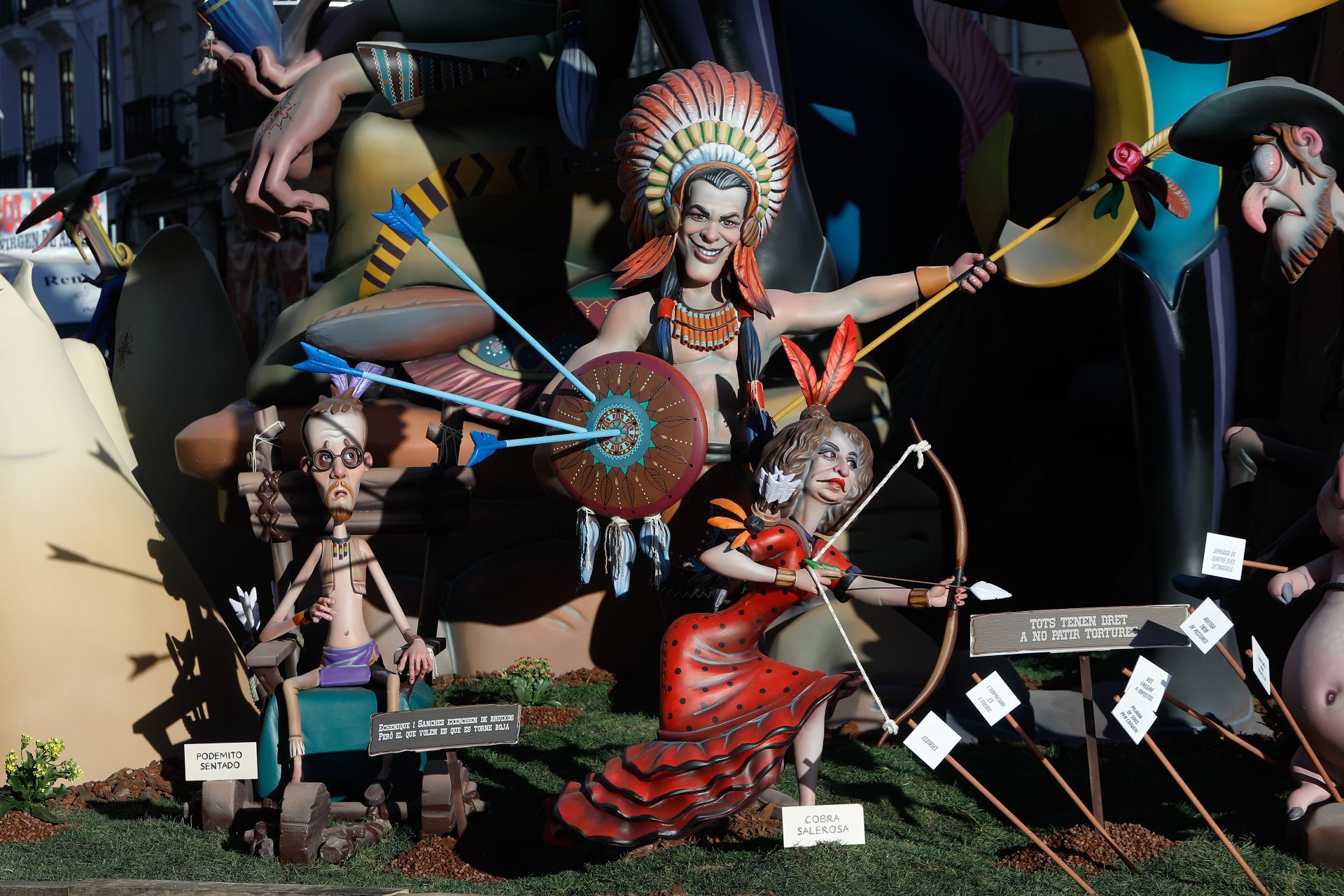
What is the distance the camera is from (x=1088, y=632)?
4.05 m

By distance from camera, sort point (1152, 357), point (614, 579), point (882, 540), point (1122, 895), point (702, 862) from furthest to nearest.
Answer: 1. point (882, 540)
2. point (1152, 357)
3. point (614, 579)
4. point (702, 862)
5. point (1122, 895)

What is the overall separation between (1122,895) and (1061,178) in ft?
12.0

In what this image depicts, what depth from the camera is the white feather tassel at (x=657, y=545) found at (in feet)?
15.4

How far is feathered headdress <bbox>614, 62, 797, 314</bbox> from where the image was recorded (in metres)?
4.91

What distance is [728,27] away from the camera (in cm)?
556

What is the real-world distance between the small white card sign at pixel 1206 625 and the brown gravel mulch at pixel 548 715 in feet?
8.09

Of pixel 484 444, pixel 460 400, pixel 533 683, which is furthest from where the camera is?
pixel 533 683

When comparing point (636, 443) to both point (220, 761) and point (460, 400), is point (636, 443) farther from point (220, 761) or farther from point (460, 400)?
point (220, 761)

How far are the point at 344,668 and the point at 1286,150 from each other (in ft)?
10.5

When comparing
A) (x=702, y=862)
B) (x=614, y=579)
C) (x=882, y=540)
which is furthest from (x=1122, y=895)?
(x=882, y=540)

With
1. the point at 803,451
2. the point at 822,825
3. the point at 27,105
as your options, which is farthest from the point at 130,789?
the point at 27,105

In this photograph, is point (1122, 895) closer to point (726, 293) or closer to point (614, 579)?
point (614, 579)

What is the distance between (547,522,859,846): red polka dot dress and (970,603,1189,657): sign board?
1.48 feet

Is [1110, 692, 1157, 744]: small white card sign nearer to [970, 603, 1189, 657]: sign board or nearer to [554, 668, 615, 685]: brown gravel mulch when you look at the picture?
[970, 603, 1189, 657]: sign board
